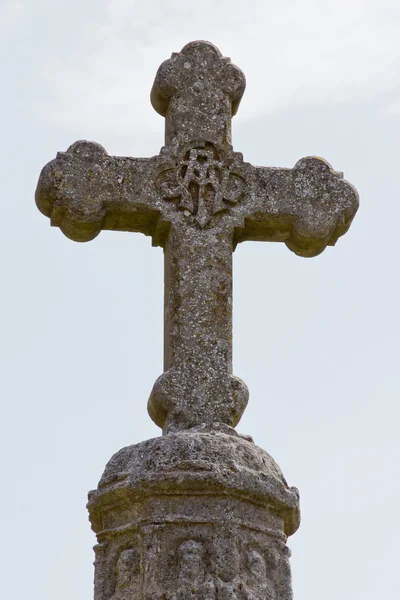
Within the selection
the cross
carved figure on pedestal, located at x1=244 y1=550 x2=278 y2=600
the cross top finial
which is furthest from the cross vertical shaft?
carved figure on pedestal, located at x1=244 y1=550 x2=278 y2=600

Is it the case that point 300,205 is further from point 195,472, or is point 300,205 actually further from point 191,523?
point 191,523

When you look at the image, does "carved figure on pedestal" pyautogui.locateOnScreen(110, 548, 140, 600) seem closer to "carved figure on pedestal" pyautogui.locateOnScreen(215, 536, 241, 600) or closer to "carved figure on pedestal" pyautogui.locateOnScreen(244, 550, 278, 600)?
"carved figure on pedestal" pyautogui.locateOnScreen(215, 536, 241, 600)

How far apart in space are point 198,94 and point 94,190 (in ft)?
2.66

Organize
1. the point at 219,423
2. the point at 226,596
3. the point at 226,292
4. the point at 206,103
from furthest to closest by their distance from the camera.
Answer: the point at 206,103 → the point at 226,292 → the point at 219,423 → the point at 226,596

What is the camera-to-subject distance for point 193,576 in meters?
5.70

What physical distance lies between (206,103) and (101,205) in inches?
32.7

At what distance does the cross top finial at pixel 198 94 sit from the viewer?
693cm

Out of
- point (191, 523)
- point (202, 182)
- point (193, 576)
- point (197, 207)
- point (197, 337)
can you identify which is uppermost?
point (202, 182)

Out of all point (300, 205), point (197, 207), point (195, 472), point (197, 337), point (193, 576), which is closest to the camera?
point (193, 576)

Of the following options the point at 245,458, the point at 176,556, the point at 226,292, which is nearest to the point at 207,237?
the point at 226,292

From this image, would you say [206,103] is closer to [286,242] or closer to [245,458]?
[286,242]

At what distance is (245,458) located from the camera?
600 centimetres

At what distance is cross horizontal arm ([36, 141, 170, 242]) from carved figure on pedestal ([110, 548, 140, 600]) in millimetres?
1755

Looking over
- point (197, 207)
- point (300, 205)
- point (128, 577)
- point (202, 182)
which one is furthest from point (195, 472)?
point (300, 205)
